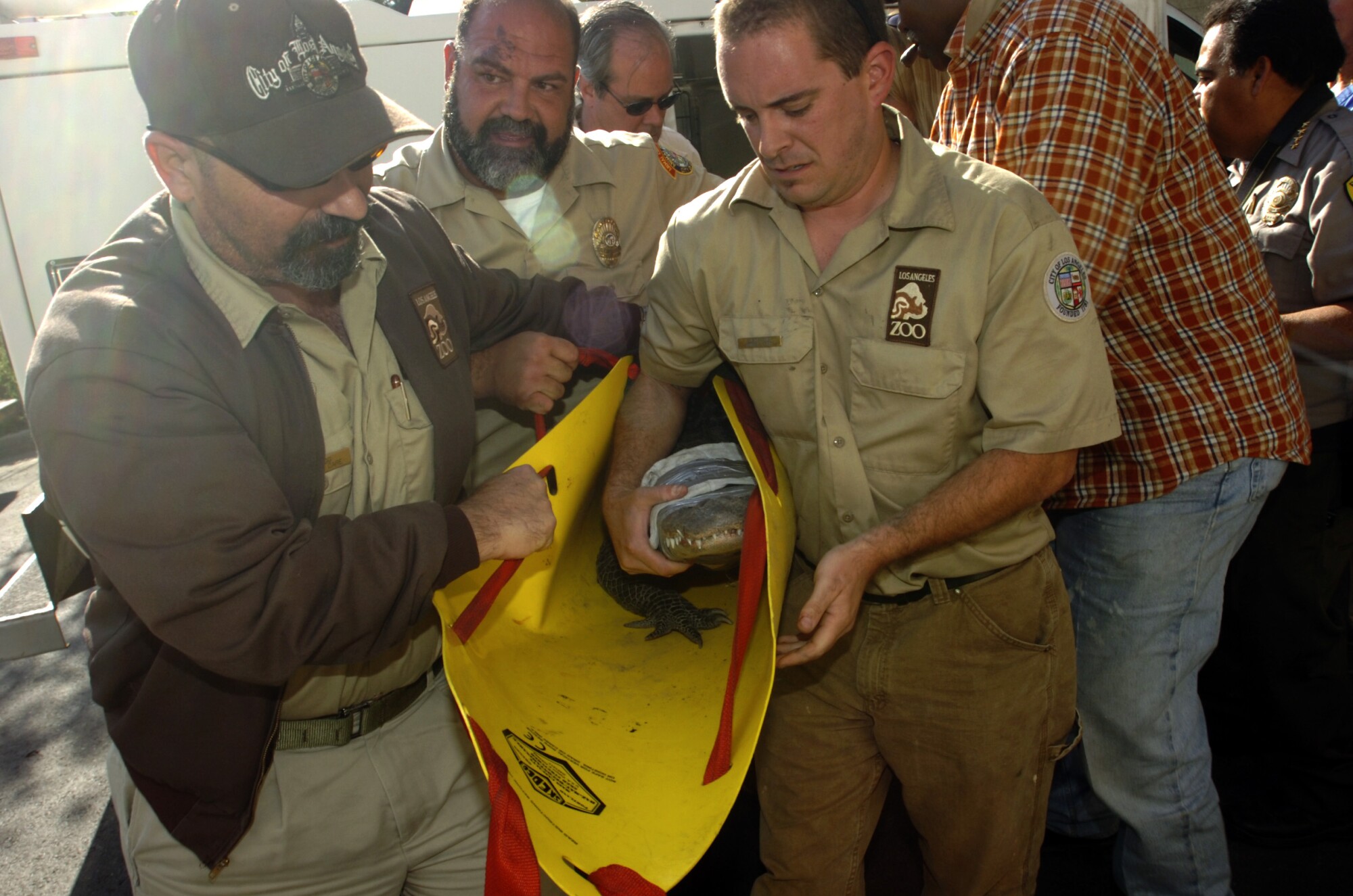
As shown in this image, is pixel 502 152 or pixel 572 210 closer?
pixel 502 152

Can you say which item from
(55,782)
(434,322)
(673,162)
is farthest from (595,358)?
(55,782)

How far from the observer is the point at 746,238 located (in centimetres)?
182

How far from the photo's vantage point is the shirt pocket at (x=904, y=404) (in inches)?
65.2

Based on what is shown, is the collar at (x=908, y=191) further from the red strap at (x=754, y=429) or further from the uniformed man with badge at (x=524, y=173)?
the uniformed man with badge at (x=524, y=173)

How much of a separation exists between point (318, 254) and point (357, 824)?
104cm

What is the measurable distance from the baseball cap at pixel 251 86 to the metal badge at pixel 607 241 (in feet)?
3.70

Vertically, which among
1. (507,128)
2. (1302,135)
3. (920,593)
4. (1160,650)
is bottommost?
(1160,650)

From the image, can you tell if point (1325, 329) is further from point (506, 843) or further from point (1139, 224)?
point (506, 843)

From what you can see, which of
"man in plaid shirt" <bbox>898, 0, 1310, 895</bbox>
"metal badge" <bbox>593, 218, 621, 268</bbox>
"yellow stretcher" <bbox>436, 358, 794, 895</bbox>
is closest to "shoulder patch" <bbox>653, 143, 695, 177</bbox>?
"metal badge" <bbox>593, 218, 621, 268</bbox>

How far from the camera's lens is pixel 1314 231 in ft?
7.75

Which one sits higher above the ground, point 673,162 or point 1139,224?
point 1139,224

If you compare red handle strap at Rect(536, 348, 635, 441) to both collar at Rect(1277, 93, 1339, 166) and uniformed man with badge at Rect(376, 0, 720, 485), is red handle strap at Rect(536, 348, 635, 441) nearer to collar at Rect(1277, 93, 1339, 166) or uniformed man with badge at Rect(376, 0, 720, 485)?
uniformed man with badge at Rect(376, 0, 720, 485)

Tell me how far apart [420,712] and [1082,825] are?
195 cm

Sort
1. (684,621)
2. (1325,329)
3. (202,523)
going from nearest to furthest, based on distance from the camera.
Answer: (202,523), (684,621), (1325,329)
